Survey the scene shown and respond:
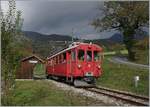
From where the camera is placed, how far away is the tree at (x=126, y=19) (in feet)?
166

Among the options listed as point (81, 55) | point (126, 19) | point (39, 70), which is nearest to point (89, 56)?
point (81, 55)

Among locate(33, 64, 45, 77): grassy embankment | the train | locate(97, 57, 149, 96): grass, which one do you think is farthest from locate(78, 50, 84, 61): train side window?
locate(33, 64, 45, 77): grassy embankment

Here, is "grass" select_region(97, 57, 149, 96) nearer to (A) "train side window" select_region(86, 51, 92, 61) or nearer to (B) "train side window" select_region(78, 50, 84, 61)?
(A) "train side window" select_region(86, 51, 92, 61)

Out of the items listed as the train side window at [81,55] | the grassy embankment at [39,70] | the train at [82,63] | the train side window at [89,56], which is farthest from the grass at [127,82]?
the grassy embankment at [39,70]

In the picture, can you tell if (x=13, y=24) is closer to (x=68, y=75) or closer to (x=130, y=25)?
(x=68, y=75)

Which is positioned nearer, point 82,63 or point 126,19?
point 82,63

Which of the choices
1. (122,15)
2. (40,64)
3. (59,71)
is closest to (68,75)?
(59,71)

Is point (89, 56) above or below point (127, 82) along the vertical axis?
above

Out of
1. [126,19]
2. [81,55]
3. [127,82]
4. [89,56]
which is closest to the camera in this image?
[81,55]

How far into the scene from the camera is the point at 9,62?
9.57m

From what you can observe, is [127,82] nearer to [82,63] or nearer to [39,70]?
[82,63]

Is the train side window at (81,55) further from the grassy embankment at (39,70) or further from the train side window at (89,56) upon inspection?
the grassy embankment at (39,70)

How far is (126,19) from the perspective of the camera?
5303cm

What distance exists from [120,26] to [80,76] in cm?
3122
